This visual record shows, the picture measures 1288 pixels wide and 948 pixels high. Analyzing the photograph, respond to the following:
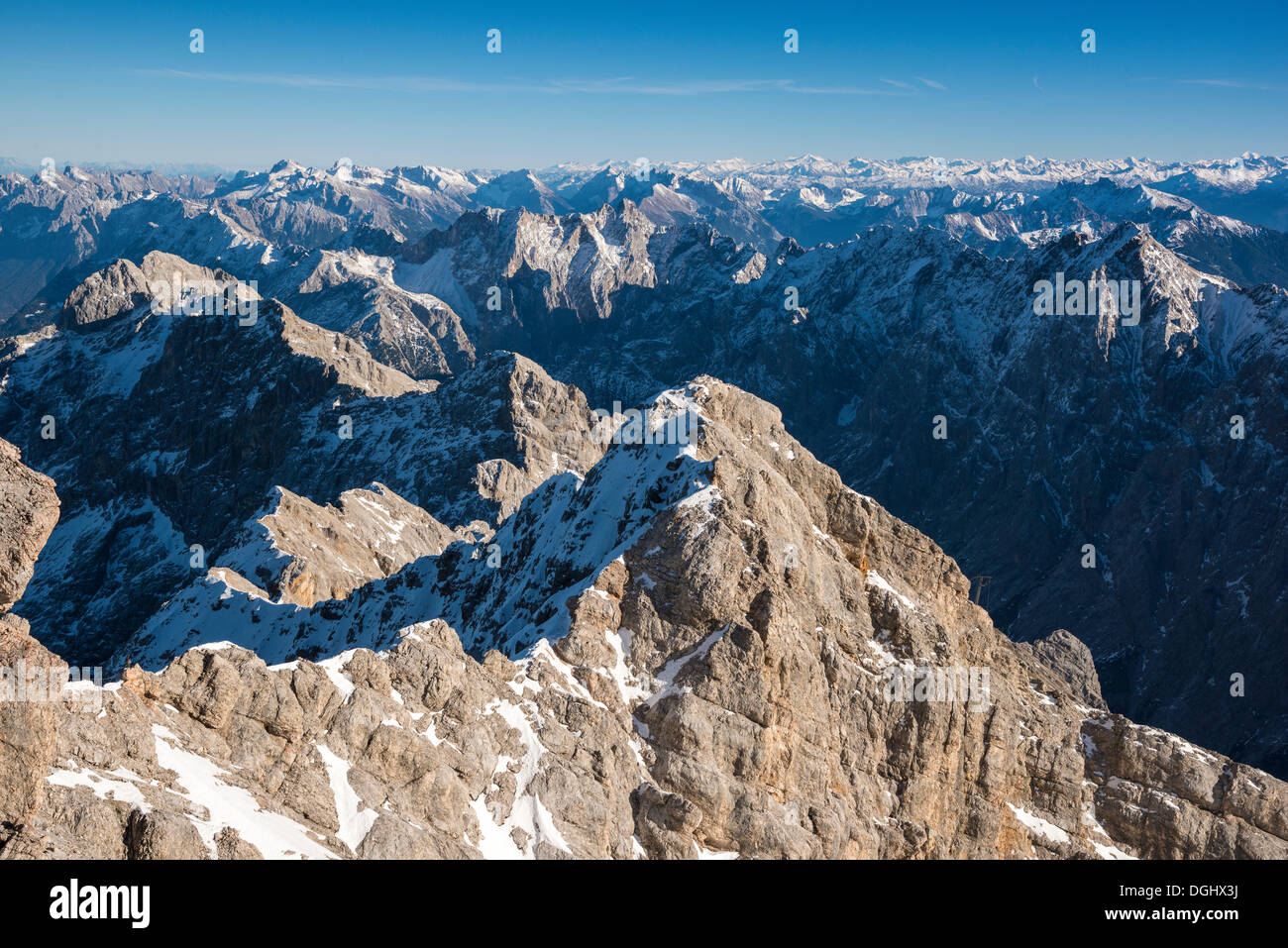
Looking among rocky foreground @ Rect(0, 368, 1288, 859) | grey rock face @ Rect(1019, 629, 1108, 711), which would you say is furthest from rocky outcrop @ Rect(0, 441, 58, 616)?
grey rock face @ Rect(1019, 629, 1108, 711)

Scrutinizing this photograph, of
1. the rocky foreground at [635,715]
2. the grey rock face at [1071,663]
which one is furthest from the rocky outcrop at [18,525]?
the grey rock face at [1071,663]

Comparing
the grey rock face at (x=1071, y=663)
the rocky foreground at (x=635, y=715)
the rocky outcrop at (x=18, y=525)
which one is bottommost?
the grey rock face at (x=1071, y=663)

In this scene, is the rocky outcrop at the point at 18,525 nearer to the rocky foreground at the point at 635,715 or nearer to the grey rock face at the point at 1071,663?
the rocky foreground at the point at 635,715

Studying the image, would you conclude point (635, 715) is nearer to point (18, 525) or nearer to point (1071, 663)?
point (18, 525)

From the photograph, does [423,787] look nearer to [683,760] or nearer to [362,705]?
[362,705]
